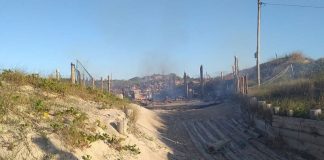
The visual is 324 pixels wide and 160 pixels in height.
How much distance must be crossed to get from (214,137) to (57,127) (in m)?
9.63

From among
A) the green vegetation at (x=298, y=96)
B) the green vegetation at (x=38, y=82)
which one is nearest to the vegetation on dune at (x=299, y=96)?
the green vegetation at (x=298, y=96)

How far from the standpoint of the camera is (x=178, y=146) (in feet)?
56.9

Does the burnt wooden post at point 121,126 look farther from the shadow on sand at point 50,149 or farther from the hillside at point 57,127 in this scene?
the shadow on sand at point 50,149

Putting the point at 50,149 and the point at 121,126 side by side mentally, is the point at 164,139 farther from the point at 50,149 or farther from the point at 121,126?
the point at 50,149

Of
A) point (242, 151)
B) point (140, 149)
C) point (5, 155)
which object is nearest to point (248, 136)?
point (242, 151)

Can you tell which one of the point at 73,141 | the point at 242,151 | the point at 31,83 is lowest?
the point at 242,151

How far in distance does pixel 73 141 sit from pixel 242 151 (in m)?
7.73

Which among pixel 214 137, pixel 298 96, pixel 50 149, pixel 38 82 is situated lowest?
pixel 214 137

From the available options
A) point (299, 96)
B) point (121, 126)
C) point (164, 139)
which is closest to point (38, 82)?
point (121, 126)

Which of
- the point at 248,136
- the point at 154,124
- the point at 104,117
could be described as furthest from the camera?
the point at 154,124

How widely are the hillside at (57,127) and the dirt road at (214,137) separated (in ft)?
4.56

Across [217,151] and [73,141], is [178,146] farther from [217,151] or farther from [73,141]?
[73,141]

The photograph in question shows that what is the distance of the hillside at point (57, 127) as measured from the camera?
10094 mm

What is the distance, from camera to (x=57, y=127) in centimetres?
1097
